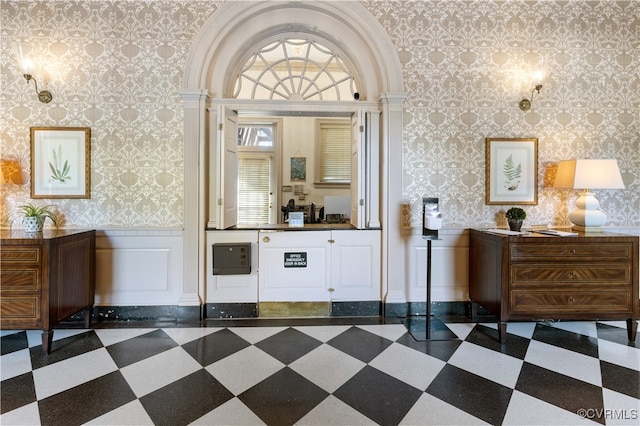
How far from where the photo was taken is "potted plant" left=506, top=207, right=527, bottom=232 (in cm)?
306

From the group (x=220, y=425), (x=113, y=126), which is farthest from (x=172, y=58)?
(x=220, y=425)

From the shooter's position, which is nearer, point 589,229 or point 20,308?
point 20,308

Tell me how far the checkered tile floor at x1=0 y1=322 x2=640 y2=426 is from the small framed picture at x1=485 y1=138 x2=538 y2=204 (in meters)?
1.39

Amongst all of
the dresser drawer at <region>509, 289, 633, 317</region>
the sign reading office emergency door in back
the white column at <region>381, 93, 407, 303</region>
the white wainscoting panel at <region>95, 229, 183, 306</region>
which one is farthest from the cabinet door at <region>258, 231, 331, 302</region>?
the dresser drawer at <region>509, 289, 633, 317</region>

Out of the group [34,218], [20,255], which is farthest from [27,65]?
[20,255]


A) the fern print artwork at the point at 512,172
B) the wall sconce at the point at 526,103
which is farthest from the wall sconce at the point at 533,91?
the fern print artwork at the point at 512,172

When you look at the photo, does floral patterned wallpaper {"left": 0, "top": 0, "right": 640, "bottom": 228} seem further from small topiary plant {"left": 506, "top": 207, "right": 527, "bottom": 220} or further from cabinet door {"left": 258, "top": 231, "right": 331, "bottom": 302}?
cabinet door {"left": 258, "top": 231, "right": 331, "bottom": 302}

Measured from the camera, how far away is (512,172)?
11.0 feet

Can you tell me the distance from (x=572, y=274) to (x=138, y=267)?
4.20 m

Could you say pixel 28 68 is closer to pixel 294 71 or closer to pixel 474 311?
pixel 294 71

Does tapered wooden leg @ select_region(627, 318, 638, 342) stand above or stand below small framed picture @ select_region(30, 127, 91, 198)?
below

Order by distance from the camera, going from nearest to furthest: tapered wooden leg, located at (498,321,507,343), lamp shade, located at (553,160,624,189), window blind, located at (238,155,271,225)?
tapered wooden leg, located at (498,321,507,343) → lamp shade, located at (553,160,624,189) → window blind, located at (238,155,271,225)

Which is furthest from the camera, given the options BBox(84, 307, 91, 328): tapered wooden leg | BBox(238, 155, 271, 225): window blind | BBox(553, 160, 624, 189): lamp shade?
BBox(238, 155, 271, 225): window blind

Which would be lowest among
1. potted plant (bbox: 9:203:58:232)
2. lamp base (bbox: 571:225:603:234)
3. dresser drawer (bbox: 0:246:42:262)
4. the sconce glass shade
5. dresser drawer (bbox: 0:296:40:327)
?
dresser drawer (bbox: 0:296:40:327)
